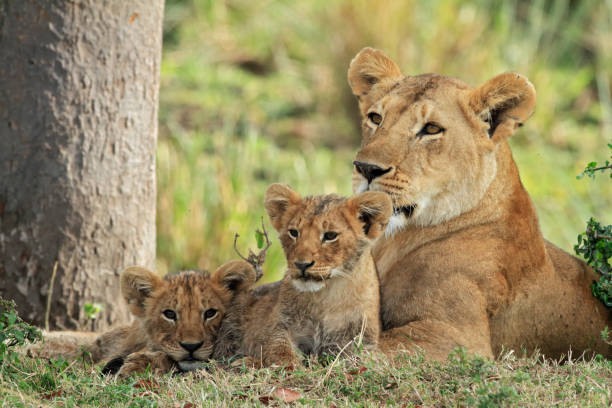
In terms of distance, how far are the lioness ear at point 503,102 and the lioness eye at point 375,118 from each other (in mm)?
496

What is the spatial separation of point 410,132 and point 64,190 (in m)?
2.04

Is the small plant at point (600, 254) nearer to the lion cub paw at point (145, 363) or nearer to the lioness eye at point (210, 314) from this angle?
the lioness eye at point (210, 314)

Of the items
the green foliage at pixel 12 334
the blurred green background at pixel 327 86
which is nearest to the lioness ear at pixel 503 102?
the green foliage at pixel 12 334

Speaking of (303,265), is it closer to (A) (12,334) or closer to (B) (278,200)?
(B) (278,200)

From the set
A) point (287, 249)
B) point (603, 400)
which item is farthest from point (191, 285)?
point (603, 400)

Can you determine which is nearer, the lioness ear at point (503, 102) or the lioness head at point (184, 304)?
the lioness head at point (184, 304)

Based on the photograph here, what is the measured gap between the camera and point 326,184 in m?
8.88

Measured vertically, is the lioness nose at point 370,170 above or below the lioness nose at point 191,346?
above

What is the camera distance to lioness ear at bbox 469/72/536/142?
4785 mm

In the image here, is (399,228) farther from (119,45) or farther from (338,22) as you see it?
(338,22)

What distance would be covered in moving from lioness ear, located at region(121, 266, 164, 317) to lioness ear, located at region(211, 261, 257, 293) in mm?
303

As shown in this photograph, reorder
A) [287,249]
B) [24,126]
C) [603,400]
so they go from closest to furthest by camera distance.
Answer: [603,400] < [287,249] < [24,126]

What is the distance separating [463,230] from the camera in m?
4.86

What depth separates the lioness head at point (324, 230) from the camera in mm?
4117
